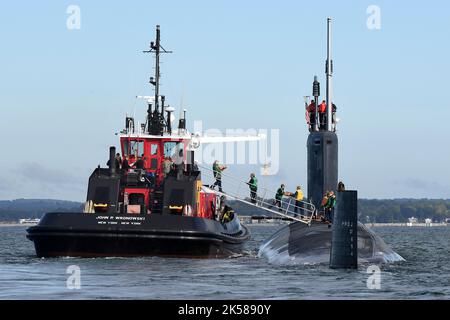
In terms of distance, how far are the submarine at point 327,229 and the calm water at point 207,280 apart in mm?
730

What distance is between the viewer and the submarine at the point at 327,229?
28.3 metres

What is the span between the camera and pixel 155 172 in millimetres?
41000

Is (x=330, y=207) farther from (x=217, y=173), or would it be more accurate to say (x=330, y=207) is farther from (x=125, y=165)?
(x=125, y=165)

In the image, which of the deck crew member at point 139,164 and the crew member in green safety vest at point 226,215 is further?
the crew member in green safety vest at point 226,215

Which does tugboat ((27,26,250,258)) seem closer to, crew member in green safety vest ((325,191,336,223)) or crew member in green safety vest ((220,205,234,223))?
crew member in green safety vest ((220,205,234,223))

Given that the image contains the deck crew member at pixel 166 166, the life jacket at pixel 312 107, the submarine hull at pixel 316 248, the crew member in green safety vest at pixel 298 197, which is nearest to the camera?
the submarine hull at pixel 316 248

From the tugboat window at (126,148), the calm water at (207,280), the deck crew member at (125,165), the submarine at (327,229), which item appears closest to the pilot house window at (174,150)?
the tugboat window at (126,148)

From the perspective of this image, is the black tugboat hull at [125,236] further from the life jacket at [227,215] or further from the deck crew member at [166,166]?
the life jacket at [227,215]

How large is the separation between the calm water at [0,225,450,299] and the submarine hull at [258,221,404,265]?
0.74 metres

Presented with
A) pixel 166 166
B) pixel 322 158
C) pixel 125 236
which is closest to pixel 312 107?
pixel 322 158

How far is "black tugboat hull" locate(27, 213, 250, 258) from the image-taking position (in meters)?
35.3

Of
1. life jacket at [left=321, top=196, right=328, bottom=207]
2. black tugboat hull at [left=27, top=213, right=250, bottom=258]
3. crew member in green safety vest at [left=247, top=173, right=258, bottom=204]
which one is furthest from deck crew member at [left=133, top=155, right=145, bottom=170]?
life jacket at [left=321, top=196, right=328, bottom=207]
